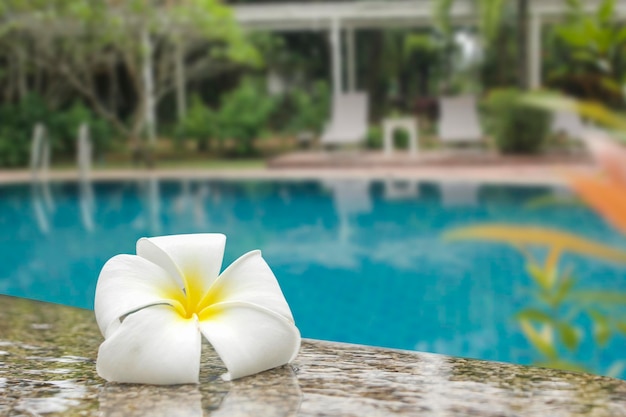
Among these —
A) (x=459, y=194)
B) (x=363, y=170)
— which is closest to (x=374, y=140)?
(x=363, y=170)

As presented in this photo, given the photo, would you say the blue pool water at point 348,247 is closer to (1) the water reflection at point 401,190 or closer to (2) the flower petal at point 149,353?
(1) the water reflection at point 401,190

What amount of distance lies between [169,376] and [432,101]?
17.3 m

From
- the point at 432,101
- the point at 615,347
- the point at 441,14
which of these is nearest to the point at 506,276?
the point at 615,347

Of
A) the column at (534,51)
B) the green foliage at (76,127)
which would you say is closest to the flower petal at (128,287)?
the green foliage at (76,127)

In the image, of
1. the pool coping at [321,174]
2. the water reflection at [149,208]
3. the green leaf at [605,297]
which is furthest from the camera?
the pool coping at [321,174]

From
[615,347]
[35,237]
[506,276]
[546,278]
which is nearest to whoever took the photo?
[546,278]

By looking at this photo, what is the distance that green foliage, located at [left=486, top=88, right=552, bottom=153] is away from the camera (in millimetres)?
11734

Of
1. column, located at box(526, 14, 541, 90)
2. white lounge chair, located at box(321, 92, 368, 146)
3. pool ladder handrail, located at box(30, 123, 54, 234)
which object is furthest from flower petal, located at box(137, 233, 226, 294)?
column, located at box(526, 14, 541, 90)

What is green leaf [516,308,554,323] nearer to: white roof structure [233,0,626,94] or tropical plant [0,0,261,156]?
tropical plant [0,0,261,156]

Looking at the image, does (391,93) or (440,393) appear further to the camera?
(391,93)

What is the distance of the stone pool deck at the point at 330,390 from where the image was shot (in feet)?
2.77

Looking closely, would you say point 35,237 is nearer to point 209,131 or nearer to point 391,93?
point 209,131

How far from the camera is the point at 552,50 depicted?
17656 millimetres

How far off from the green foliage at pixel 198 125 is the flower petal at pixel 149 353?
12343 mm
